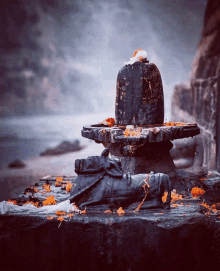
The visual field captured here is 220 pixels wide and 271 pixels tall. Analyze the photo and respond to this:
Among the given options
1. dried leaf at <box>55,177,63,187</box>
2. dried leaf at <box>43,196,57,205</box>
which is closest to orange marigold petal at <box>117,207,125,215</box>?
dried leaf at <box>43,196,57,205</box>

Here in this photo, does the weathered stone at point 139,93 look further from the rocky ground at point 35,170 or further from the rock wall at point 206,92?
the rocky ground at point 35,170

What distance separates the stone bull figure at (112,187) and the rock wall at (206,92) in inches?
175

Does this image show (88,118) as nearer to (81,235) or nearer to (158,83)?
(158,83)

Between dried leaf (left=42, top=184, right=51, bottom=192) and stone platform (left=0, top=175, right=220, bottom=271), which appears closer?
stone platform (left=0, top=175, right=220, bottom=271)

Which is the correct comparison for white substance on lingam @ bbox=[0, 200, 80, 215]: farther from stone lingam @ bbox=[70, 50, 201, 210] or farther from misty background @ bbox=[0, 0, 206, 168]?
misty background @ bbox=[0, 0, 206, 168]

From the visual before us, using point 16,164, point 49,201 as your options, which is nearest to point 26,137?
point 16,164

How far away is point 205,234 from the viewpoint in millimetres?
3021

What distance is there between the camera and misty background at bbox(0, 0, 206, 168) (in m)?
9.71

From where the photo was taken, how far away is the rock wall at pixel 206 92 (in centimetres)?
745

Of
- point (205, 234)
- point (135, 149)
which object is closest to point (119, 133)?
point (135, 149)

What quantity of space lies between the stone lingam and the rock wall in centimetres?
309

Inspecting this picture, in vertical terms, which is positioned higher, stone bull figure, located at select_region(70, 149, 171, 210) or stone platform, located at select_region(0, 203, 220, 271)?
stone bull figure, located at select_region(70, 149, 171, 210)

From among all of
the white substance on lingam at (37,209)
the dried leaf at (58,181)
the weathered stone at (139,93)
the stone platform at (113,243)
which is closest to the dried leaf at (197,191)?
the stone platform at (113,243)

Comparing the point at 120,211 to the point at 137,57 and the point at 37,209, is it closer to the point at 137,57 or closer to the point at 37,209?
the point at 37,209
